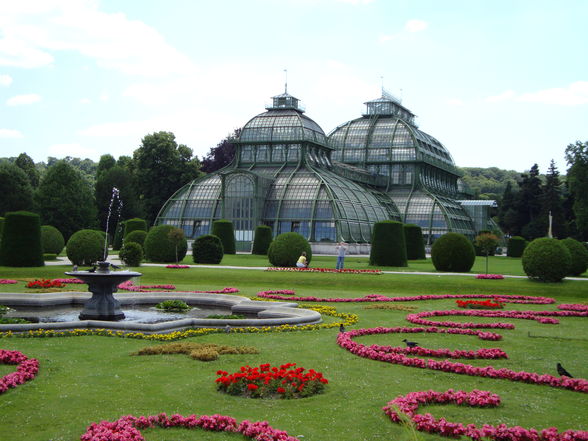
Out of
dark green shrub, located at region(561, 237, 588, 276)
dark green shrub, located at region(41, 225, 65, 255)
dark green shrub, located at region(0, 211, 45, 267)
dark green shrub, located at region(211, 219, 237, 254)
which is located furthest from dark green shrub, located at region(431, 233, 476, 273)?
dark green shrub, located at region(41, 225, 65, 255)

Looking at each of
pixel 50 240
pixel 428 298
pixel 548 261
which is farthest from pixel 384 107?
pixel 428 298

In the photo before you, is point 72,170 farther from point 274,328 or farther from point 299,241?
point 274,328

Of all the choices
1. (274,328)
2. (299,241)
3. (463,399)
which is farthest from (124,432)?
(299,241)

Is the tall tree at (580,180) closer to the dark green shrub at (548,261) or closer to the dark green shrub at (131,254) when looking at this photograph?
the dark green shrub at (548,261)

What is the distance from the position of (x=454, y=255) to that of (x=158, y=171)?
2164 inches

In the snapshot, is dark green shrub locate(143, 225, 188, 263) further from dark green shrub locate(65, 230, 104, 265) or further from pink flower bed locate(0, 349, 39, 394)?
pink flower bed locate(0, 349, 39, 394)

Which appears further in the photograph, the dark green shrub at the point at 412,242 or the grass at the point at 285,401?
the dark green shrub at the point at 412,242

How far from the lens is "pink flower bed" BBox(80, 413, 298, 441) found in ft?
27.5

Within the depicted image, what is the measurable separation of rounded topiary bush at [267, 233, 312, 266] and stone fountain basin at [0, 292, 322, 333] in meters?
15.9

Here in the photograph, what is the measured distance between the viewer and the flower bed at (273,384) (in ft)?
35.0

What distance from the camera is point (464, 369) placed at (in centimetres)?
1252

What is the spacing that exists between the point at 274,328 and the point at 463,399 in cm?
754

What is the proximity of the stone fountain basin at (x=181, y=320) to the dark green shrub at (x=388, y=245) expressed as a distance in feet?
64.0

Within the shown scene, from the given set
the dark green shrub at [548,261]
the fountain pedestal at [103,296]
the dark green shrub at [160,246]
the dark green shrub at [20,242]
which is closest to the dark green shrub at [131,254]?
the dark green shrub at [20,242]
